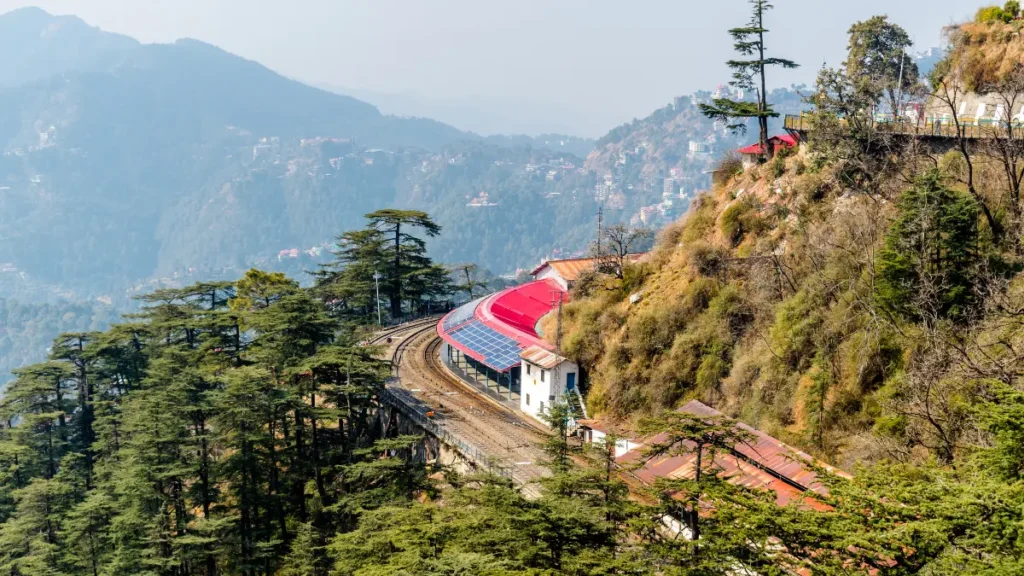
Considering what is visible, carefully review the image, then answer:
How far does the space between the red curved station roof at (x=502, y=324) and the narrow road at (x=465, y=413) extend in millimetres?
2664

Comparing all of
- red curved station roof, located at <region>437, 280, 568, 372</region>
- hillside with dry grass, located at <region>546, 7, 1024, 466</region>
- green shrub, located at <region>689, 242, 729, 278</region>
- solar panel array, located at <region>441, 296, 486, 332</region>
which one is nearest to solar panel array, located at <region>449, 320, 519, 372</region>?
red curved station roof, located at <region>437, 280, 568, 372</region>

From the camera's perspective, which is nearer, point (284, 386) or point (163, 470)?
point (163, 470)

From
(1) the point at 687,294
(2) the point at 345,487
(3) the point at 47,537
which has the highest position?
(1) the point at 687,294

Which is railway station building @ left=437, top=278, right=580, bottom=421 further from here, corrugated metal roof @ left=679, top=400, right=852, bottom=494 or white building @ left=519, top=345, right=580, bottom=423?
corrugated metal roof @ left=679, top=400, right=852, bottom=494

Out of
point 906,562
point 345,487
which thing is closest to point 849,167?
point 906,562

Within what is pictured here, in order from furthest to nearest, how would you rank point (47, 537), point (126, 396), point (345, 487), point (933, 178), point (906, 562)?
point (126, 396), point (47, 537), point (345, 487), point (933, 178), point (906, 562)

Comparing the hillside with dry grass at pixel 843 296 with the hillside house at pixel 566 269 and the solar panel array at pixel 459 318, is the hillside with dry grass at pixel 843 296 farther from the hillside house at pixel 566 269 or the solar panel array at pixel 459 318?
the solar panel array at pixel 459 318

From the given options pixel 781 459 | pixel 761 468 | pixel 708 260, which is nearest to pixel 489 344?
pixel 708 260

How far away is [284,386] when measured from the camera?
43.8 meters

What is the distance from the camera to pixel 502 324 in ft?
182

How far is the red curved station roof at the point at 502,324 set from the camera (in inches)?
1987

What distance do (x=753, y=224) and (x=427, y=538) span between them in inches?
1044

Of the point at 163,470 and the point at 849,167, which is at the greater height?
the point at 849,167

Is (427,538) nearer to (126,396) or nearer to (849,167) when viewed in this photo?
(849,167)
